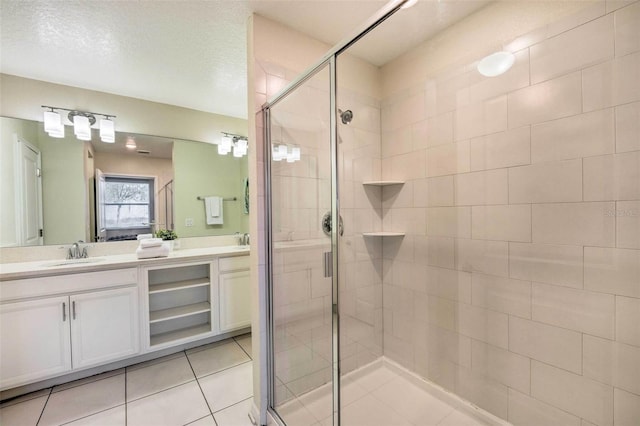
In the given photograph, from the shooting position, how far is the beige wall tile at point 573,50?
1.11m

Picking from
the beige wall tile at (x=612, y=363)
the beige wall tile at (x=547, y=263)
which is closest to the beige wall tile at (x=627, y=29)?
the beige wall tile at (x=547, y=263)

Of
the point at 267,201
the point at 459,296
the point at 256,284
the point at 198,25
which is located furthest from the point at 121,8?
the point at 459,296

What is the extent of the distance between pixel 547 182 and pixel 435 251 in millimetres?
723

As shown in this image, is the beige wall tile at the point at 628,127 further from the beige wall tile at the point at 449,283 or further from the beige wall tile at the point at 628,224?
the beige wall tile at the point at 449,283

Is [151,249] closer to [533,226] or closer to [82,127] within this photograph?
[82,127]

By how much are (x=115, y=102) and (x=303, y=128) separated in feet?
6.86

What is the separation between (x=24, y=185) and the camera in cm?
212

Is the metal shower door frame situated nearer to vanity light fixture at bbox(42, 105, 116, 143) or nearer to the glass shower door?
the glass shower door

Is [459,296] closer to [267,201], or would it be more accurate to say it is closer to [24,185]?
[267,201]

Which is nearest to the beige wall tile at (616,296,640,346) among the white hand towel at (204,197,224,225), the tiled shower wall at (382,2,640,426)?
the tiled shower wall at (382,2,640,426)

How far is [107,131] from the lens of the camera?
2.44 metres

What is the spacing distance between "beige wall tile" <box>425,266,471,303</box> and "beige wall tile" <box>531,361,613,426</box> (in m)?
0.45

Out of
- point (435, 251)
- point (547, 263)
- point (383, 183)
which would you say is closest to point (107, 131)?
point (383, 183)

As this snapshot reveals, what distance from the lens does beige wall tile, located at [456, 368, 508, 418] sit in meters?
1.48
